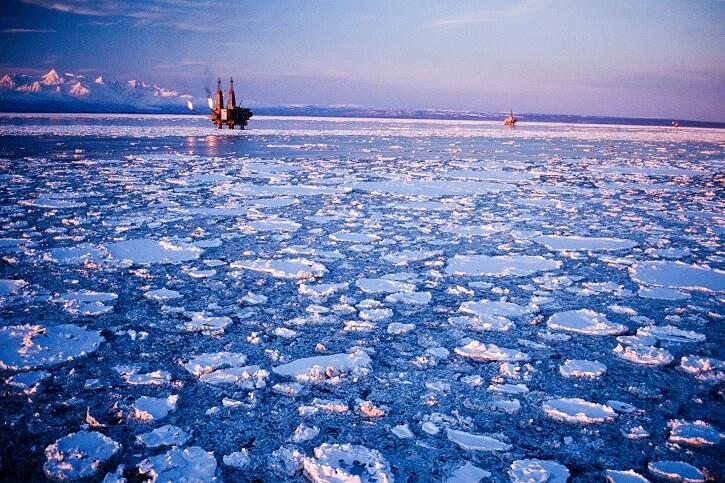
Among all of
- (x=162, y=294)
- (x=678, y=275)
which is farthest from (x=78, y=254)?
(x=678, y=275)

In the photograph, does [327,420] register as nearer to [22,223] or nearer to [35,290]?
[35,290]

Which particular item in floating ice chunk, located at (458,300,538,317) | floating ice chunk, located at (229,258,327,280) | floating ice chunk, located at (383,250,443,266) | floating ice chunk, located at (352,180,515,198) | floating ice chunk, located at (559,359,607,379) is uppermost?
floating ice chunk, located at (352,180,515,198)

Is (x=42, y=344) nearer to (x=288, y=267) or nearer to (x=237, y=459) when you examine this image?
(x=237, y=459)

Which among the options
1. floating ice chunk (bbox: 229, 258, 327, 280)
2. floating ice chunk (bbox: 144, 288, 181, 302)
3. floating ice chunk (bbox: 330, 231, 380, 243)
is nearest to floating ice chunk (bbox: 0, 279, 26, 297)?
floating ice chunk (bbox: 144, 288, 181, 302)

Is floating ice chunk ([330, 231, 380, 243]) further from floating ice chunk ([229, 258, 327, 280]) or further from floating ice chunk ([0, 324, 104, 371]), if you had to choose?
floating ice chunk ([0, 324, 104, 371])

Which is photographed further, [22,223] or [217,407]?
[22,223]

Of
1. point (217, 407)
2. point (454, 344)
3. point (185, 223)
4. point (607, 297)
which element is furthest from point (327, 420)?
point (185, 223)
